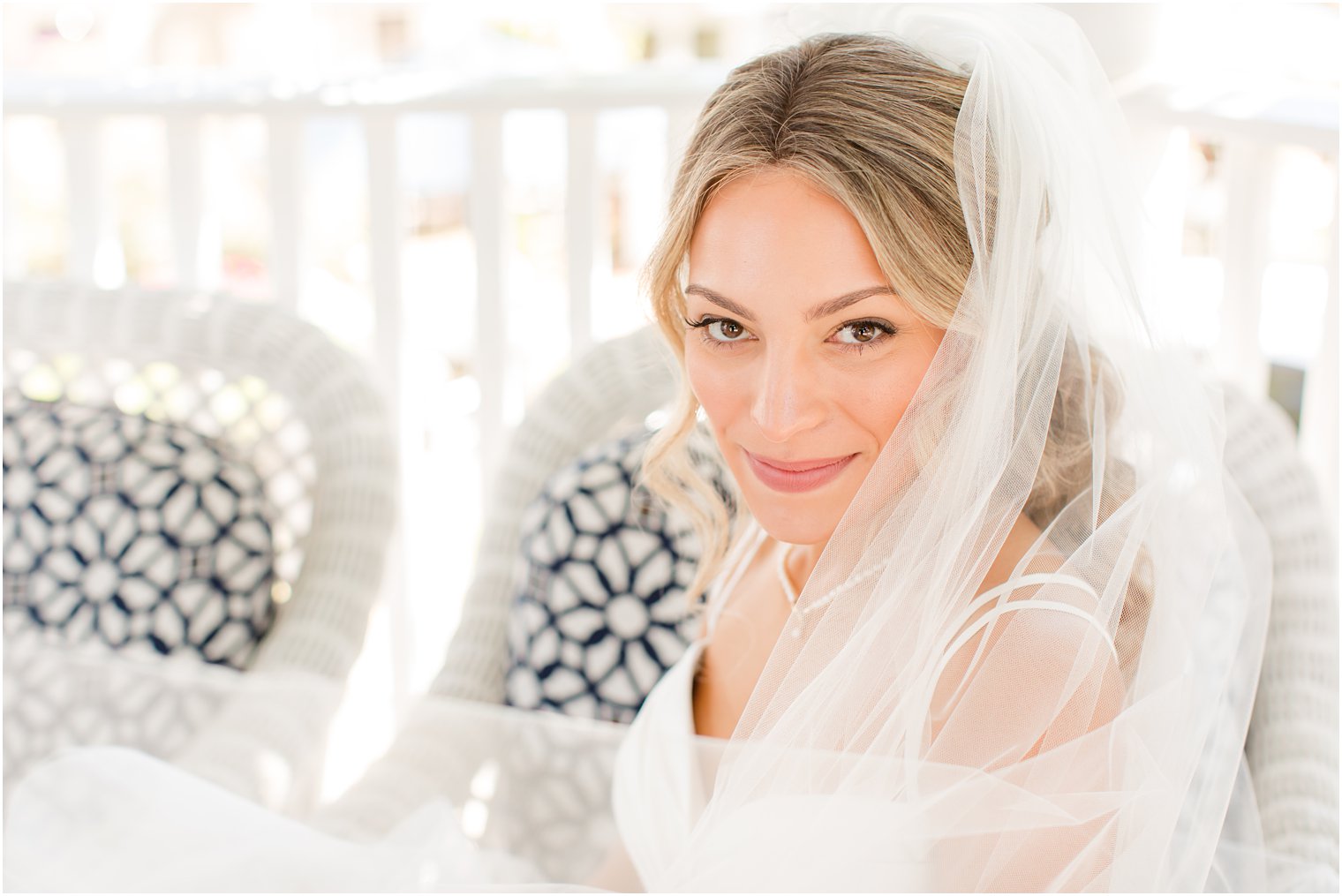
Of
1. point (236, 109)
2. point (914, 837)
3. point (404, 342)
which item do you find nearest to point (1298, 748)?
point (914, 837)

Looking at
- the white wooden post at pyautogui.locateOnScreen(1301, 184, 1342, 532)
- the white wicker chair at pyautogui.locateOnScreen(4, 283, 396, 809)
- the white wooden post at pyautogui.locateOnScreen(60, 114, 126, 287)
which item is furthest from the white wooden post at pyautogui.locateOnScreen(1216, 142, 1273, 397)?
the white wooden post at pyautogui.locateOnScreen(60, 114, 126, 287)

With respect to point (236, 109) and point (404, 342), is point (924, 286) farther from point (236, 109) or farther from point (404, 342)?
point (236, 109)

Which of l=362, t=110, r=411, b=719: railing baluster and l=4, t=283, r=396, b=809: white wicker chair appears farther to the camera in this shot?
l=362, t=110, r=411, b=719: railing baluster

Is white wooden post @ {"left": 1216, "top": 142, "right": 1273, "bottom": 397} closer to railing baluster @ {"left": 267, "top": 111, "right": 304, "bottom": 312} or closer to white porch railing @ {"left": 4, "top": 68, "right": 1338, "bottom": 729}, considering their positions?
white porch railing @ {"left": 4, "top": 68, "right": 1338, "bottom": 729}

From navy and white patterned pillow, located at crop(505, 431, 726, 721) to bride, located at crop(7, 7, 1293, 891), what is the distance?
53 cm

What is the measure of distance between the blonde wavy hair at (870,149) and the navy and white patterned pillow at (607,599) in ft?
1.95

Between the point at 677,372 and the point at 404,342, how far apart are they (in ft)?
3.47

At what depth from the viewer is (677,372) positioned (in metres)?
1.29

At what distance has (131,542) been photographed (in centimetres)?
175

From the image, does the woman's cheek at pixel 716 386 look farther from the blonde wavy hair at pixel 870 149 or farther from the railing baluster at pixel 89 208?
the railing baluster at pixel 89 208

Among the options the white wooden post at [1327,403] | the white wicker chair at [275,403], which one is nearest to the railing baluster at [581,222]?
the white wicker chair at [275,403]

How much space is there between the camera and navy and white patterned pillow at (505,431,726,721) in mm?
1574

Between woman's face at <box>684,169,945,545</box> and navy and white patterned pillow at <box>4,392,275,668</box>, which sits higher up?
woman's face at <box>684,169,945,545</box>

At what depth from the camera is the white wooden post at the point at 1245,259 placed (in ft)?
5.75
